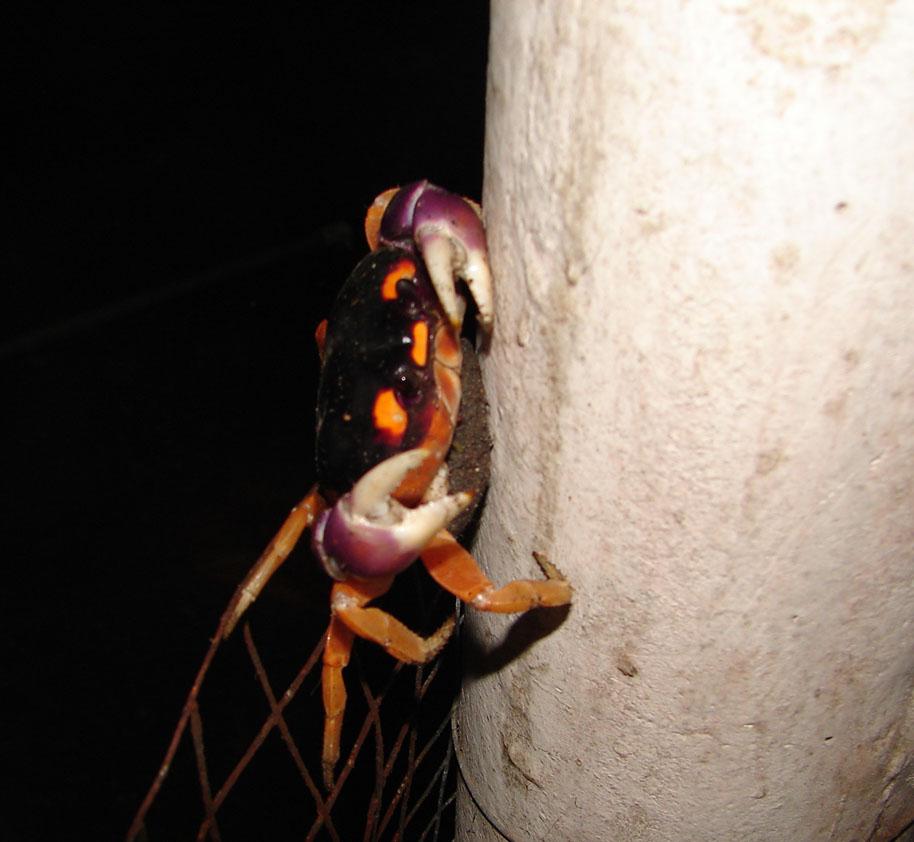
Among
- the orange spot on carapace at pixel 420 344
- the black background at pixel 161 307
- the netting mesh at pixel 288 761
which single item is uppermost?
the orange spot on carapace at pixel 420 344

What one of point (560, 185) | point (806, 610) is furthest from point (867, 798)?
point (560, 185)

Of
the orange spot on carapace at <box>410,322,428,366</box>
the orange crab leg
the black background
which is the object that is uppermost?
the orange crab leg

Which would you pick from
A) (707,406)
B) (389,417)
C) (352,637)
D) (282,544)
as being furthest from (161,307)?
(707,406)

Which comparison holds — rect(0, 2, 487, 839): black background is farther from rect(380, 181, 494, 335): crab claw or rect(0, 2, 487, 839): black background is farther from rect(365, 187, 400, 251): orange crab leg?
rect(380, 181, 494, 335): crab claw

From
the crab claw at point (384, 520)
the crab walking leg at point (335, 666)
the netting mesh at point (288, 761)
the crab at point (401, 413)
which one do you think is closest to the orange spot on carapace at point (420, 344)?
the crab at point (401, 413)

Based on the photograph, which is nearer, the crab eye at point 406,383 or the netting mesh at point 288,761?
the crab eye at point 406,383

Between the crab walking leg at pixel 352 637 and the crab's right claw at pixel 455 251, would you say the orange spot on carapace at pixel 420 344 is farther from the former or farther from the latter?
the crab walking leg at pixel 352 637

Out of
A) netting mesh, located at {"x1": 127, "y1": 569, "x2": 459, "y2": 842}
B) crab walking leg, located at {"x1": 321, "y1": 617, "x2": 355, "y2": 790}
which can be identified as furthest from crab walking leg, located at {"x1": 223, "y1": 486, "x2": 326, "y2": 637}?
netting mesh, located at {"x1": 127, "y1": 569, "x2": 459, "y2": 842}
